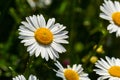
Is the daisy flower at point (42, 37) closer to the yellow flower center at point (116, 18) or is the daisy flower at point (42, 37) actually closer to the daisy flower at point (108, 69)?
the daisy flower at point (108, 69)

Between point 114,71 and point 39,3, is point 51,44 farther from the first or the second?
point 39,3

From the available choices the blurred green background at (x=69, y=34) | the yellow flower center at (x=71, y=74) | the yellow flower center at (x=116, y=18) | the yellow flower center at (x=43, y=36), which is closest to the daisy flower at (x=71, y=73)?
the yellow flower center at (x=71, y=74)

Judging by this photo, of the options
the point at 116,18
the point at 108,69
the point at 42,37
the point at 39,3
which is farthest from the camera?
the point at 39,3

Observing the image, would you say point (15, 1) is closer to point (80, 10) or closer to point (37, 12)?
point (37, 12)

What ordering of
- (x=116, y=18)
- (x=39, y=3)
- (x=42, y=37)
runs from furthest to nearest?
(x=39, y=3) < (x=116, y=18) < (x=42, y=37)

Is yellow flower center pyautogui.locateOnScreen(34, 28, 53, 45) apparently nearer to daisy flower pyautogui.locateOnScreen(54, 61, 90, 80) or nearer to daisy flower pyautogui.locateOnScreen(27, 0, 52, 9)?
daisy flower pyautogui.locateOnScreen(54, 61, 90, 80)

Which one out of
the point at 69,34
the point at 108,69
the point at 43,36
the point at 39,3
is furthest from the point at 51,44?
the point at 39,3
